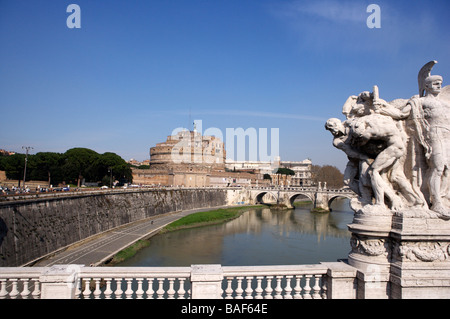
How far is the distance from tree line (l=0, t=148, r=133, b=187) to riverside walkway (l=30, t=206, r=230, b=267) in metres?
15.3

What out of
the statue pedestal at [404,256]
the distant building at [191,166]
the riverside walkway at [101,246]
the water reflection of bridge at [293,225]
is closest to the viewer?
the statue pedestal at [404,256]

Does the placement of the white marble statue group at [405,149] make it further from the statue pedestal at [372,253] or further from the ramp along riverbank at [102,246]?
the ramp along riverbank at [102,246]

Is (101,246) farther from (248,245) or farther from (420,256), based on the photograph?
(420,256)

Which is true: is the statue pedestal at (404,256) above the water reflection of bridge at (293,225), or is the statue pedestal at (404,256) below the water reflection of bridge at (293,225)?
above

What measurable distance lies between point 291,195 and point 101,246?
2983cm

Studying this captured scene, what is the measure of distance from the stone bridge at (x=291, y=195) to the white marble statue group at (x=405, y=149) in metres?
32.4

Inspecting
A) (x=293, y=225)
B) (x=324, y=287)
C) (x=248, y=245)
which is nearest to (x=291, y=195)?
(x=293, y=225)

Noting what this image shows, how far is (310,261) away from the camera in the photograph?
49.8 feet

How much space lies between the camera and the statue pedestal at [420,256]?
318cm

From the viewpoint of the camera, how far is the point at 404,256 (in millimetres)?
3227

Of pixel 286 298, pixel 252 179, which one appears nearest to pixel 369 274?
pixel 286 298

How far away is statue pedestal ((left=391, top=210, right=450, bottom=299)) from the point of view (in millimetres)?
3182

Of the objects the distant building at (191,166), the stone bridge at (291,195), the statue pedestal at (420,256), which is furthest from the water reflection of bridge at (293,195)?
the statue pedestal at (420,256)
